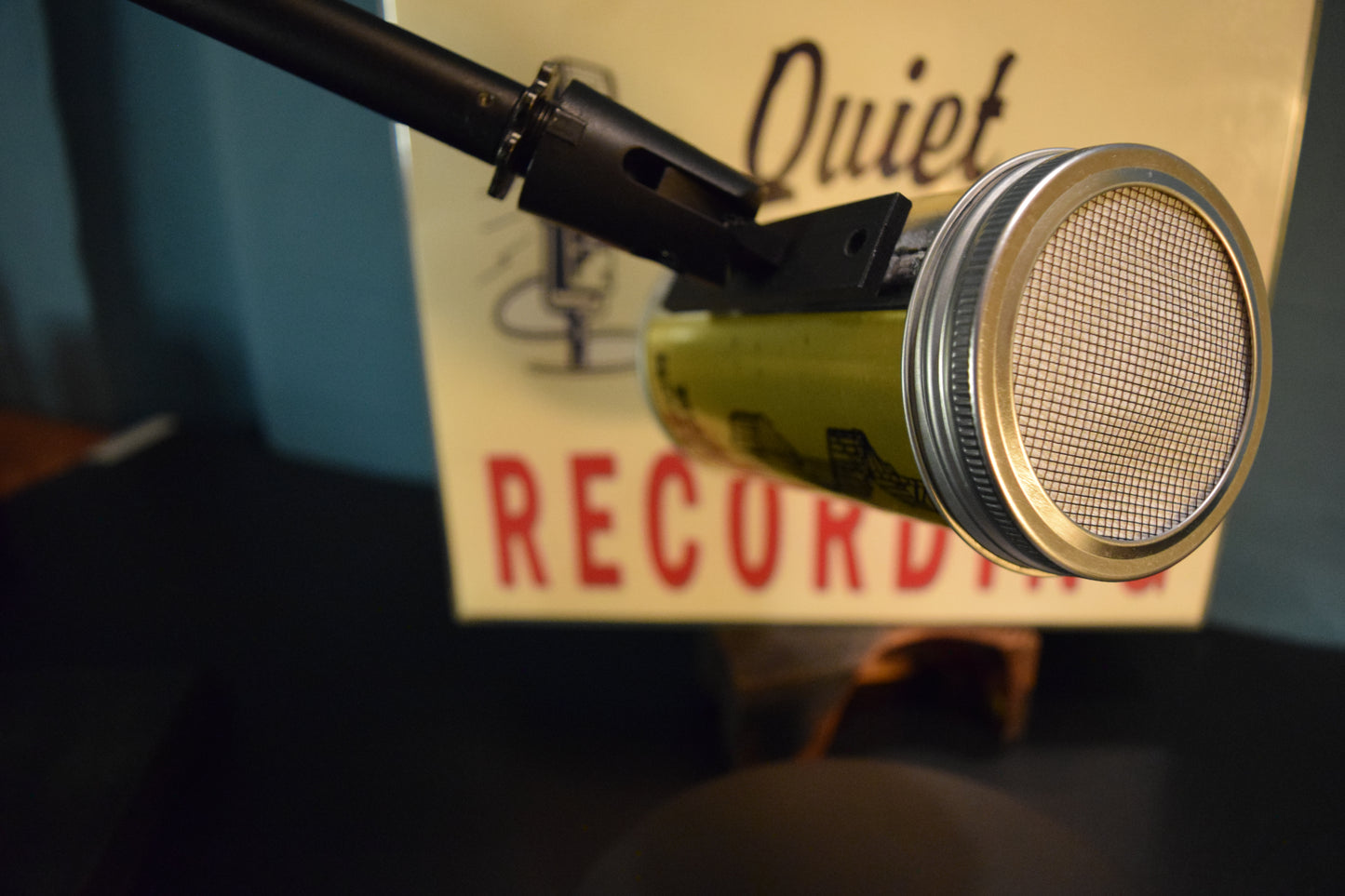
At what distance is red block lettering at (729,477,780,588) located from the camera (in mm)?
614

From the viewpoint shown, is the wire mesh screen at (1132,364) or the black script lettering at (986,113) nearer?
the wire mesh screen at (1132,364)

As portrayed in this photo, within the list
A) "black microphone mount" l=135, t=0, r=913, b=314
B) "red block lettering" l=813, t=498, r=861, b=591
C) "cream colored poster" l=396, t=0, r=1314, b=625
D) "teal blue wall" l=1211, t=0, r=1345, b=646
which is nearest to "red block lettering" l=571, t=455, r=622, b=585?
"cream colored poster" l=396, t=0, r=1314, b=625

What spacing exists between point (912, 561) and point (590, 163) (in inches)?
17.1

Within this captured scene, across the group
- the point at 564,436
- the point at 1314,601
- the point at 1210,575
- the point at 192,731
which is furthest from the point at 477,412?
the point at 1314,601

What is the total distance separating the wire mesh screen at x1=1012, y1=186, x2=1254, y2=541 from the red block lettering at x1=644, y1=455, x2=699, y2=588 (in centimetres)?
38

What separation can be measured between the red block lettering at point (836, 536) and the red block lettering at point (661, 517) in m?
0.10

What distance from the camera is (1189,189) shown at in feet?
0.86

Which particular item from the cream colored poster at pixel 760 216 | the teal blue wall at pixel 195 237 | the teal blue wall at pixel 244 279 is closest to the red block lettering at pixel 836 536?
the cream colored poster at pixel 760 216

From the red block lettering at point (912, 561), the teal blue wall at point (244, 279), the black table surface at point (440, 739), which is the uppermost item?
the teal blue wall at point (244, 279)

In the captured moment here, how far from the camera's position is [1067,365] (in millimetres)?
251

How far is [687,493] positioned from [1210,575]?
429mm

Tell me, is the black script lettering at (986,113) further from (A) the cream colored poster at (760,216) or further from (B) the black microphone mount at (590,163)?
(B) the black microphone mount at (590,163)

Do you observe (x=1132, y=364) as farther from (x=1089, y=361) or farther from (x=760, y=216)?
(x=760, y=216)

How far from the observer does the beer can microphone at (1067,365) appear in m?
0.24
